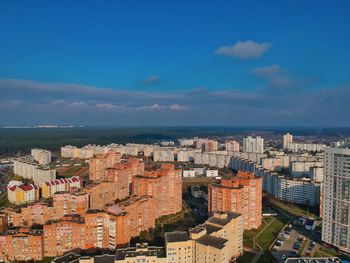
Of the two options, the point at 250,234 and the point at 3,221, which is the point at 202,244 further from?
the point at 3,221

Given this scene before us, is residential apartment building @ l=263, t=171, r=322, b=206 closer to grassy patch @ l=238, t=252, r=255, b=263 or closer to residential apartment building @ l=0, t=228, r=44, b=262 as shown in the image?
grassy patch @ l=238, t=252, r=255, b=263

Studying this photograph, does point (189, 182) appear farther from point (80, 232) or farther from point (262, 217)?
point (80, 232)

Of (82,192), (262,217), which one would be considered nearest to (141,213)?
(82,192)

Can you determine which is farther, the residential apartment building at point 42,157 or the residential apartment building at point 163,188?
the residential apartment building at point 42,157

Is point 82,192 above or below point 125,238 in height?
above

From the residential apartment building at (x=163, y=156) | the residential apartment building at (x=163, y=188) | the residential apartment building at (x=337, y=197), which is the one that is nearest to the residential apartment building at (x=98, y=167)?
the residential apartment building at (x=163, y=188)

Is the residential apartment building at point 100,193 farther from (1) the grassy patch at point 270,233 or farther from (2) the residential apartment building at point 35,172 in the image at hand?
(1) the grassy patch at point 270,233

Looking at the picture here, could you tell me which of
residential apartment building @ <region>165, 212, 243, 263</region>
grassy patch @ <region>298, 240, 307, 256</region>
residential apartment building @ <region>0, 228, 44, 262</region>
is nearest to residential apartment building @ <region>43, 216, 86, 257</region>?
residential apartment building @ <region>0, 228, 44, 262</region>
